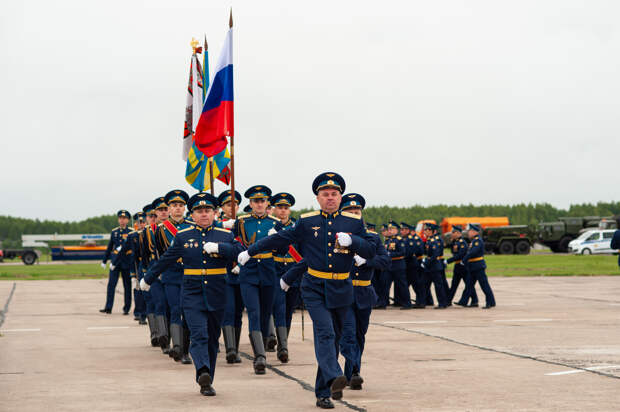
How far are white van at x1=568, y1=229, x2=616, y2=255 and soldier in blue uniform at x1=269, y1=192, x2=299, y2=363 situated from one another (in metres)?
43.9

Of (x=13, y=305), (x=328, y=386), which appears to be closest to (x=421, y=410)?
(x=328, y=386)

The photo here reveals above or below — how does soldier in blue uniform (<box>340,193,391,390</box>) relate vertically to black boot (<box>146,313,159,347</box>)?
above

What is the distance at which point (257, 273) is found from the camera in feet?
32.2

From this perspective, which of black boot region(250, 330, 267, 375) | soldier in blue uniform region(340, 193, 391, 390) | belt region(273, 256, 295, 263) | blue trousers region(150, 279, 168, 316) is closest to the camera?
soldier in blue uniform region(340, 193, 391, 390)

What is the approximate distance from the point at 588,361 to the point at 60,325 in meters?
9.62

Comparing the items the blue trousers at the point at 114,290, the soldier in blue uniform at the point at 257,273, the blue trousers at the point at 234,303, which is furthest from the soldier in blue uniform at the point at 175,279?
the blue trousers at the point at 114,290

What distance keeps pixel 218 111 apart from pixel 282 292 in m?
3.91

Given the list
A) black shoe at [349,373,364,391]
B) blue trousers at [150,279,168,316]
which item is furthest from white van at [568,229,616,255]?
black shoe at [349,373,364,391]

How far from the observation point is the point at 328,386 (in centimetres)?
700

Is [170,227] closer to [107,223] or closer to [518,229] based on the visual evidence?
[518,229]

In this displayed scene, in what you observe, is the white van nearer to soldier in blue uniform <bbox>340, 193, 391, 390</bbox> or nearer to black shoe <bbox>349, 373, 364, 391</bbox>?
soldier in blue uniform <bbox>340, 193, 391, 390</bbox>

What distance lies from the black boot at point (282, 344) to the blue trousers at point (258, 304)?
24 cm

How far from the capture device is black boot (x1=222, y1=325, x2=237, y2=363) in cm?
994

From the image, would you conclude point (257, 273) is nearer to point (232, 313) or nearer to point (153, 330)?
point (232, 313)
